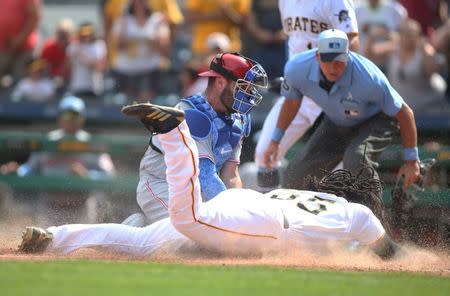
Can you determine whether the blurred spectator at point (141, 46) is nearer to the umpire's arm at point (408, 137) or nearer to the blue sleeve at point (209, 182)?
the umpire's arm at point (408, 137)

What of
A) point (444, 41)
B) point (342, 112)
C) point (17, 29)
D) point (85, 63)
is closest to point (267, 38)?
point (444, 41)

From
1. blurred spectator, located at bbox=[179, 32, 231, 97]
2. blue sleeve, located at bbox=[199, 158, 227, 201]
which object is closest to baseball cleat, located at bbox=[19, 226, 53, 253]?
blue sleeve, located at bbox=[199, 158, 227, 201]

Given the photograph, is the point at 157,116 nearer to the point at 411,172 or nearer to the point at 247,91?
the point at 247,91

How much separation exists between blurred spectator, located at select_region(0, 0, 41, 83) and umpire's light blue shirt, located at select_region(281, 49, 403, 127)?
17.8 ft

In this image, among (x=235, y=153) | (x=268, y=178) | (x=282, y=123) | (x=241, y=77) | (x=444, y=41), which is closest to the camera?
(x=241, y=77)

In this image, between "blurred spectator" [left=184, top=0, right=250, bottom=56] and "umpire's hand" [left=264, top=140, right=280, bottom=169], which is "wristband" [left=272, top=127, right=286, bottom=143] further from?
"blurred spectator" [left=184, top=0, right=250, bottom=56]

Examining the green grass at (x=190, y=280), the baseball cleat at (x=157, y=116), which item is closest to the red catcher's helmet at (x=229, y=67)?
the baseball cleat at (x=157, y=116)

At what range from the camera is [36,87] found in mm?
13945

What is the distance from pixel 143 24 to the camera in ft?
44.0

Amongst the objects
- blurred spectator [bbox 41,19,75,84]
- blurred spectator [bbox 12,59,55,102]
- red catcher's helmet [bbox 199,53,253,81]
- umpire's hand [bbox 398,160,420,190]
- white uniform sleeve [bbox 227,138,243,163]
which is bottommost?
blurred spectator [bbox 12,59,55,102]

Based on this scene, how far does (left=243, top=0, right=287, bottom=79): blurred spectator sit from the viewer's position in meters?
12.9

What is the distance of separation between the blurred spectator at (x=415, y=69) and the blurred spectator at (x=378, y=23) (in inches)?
8.8

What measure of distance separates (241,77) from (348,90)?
1538 millimetres

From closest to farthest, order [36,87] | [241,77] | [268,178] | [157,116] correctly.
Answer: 1. [157,116]
2. [241,77]
3. [268,178]
4. [36,87]
